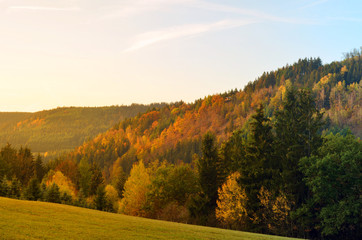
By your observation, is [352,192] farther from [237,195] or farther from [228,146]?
[228,146]

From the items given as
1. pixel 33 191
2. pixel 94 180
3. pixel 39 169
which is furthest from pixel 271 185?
pixel 39 169

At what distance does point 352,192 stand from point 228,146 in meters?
30.9

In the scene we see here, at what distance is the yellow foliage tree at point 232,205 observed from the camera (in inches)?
2697

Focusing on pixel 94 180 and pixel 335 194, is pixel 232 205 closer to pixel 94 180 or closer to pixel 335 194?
pixel 335 194

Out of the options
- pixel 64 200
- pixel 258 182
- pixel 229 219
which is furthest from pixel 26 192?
pixel 258 182

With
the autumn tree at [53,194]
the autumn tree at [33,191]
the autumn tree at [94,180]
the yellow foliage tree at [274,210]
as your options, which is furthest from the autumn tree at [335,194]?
the autumn tree at [94,180]

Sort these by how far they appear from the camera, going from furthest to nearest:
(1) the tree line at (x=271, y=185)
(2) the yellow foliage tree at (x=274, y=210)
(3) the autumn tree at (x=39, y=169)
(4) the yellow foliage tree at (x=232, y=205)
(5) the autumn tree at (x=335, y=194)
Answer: (3) the autumn tree at (x=39, y=169) < (4) the yellow foliage tree at (x=232, y=205) < (2) the yellow foliage tree at (x=274, y=210) < (1) the tree line at (x=271, y=185) < (5) the autumn tree at (x=335, y=194)

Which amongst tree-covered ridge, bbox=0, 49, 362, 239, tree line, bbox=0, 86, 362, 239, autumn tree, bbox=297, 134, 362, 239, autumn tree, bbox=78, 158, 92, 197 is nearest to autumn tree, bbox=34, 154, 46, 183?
autumn tree, bbox=78, 158, 92, 197

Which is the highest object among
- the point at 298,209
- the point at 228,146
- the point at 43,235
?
the point at 43,235

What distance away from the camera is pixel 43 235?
2541 cm

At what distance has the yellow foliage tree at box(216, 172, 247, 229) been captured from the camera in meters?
68.5

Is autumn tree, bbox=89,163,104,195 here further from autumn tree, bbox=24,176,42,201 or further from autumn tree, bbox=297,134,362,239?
autumn tree, bbox=297,134,362,239

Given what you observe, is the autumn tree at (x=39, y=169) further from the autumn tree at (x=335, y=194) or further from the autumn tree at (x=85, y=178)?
the autumn tree at (x=335, y=194)

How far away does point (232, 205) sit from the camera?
229 ft
